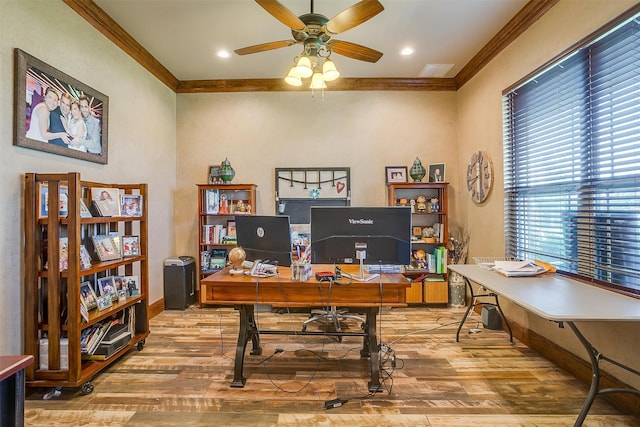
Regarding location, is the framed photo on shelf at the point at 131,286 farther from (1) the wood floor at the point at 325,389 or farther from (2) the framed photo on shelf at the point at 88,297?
(1) the wood floor at the point at 325,389

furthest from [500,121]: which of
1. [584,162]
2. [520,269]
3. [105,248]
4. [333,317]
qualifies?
[105,248]

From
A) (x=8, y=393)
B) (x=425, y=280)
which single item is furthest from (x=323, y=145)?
(x=8, y=393)

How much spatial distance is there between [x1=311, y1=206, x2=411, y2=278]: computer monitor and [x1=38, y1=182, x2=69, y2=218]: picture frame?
5.56 ft

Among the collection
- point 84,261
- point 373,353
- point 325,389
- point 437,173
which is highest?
point 437,173

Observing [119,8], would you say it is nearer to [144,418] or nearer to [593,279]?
[144,418]

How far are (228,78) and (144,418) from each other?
380 cm

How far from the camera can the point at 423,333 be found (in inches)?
124

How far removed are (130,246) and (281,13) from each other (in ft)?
7.44

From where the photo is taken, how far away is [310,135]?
14.0 feet

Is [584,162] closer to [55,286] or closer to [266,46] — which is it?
[266,46]

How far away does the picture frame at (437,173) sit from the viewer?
4.10 metres

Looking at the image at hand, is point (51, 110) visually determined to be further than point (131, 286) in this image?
No

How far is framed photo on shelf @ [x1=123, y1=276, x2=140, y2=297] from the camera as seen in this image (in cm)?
268

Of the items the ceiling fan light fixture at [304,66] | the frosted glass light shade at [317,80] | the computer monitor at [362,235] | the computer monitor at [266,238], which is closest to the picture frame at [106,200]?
the computer monitor at [266,238]
